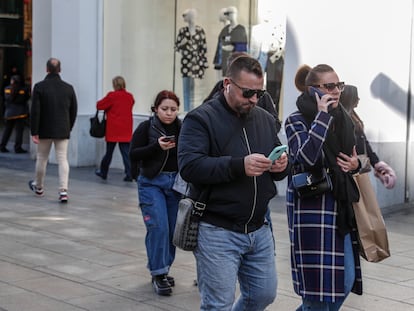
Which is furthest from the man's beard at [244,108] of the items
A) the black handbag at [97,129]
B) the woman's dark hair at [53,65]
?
the black handbag at [97,129]

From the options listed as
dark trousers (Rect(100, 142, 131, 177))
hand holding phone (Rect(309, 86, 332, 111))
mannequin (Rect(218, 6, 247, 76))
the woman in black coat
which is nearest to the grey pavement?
dark trousers (Rect(100, 142, 131, 177))

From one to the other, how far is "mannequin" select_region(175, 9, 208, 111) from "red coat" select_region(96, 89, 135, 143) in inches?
66.6

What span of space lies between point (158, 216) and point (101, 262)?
4.35 ft

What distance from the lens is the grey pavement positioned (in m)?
6.57

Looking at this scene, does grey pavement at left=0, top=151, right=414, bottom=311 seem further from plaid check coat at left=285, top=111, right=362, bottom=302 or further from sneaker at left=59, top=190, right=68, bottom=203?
plaid check coat at left=285, top=111, right=362, bottom=302

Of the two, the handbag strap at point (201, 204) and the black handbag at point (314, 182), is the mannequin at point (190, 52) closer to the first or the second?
the black handbag at point (314, 182)

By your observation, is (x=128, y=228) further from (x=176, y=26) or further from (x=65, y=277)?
(x=176, y=26)

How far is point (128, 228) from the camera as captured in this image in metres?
9.66

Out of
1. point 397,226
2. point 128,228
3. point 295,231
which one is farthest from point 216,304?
point 397,226

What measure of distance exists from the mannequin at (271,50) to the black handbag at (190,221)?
28.1 ft

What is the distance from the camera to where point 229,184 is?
4.57 m

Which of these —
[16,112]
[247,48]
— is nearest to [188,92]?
[247,48]

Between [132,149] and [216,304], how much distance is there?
255cm

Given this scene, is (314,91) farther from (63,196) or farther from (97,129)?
(97,129)
